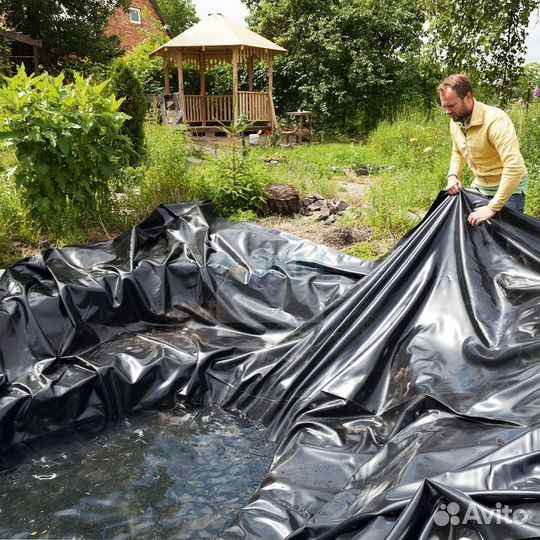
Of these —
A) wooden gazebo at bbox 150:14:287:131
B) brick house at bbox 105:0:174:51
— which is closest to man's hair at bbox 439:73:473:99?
wooden gazebo at bbox 150:14:287:131

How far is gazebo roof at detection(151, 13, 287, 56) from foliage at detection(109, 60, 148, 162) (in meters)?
6.68

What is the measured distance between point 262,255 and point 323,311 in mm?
938

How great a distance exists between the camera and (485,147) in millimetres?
3592

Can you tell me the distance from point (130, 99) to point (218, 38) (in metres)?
7.22

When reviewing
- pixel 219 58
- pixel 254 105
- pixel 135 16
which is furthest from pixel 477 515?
pixel 135 16

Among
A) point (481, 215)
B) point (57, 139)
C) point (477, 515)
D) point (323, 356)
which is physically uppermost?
point (57, 139)

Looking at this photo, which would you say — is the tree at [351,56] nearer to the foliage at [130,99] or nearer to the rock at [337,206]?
the foliage at [130,99]

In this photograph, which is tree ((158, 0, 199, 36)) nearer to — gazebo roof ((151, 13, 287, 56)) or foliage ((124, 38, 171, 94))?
foliage ((124, 38, 171, 94))

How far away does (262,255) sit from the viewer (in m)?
4.36

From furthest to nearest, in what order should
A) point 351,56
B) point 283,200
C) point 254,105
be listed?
point 351,56 < point 254,105 < point 283,200

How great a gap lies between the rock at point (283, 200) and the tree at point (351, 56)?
9630 millimetres

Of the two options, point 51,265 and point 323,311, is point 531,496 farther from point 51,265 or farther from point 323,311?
point 51,265

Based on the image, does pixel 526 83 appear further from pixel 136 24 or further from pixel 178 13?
pixel 178 13

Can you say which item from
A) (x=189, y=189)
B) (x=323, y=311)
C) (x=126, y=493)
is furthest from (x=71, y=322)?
(x=189, y=189)
